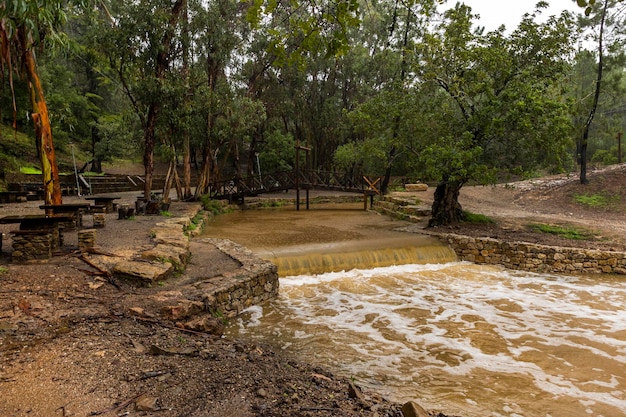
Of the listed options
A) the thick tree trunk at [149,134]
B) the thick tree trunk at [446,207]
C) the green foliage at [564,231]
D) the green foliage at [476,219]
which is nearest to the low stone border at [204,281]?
the thick tree trunk at [149,134]

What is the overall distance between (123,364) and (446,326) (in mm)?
5162

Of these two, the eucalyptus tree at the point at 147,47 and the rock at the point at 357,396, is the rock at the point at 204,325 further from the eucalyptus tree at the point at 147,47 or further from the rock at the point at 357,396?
the eucalyptus tree at the point at 147,47

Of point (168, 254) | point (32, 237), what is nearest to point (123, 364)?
point (168, 254)

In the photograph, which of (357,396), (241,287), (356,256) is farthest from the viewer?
(356,256)

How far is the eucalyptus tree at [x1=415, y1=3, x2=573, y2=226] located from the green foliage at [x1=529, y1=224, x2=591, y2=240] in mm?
2088

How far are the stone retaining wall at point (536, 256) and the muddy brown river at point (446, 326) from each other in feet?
1.60

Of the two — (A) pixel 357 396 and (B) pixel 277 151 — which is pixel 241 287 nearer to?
(A) pixel 357 396

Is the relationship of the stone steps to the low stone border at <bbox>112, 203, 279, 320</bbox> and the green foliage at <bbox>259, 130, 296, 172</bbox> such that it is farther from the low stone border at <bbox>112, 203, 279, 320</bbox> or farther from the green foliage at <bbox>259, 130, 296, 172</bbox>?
the low stone border at <bbox>112, 203, 279, 320</bbox>

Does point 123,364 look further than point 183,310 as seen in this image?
No

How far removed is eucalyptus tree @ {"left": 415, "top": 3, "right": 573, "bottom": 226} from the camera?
11.5 m

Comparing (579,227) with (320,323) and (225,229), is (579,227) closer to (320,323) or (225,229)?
(320,323)

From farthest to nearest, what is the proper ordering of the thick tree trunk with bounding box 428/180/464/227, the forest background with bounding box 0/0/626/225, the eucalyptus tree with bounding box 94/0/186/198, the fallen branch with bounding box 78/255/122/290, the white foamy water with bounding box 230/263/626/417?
the thick tree trunk with bounding box 428/180/464/227 < the eucalyptus tree with bounding box 94/0/186/198 < the forest background with bounding box 0/0/626/225 < the fallen branch with bounding box 78/255/122/290 < the white foamy water with bounding box 230/263/626/417

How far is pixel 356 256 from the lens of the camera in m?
10.3

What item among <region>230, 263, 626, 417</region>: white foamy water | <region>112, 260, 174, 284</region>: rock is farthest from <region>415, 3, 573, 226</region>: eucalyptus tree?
<region>112, 260, 174, 284</region>: rock
